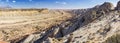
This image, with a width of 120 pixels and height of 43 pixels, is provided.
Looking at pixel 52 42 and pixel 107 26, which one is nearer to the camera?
pixel 52 42

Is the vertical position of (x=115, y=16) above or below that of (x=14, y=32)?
above

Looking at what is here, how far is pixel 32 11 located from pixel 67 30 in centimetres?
6477

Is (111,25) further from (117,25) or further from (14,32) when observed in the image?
(14,32)

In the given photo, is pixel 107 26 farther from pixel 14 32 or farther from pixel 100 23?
pixel 14 32

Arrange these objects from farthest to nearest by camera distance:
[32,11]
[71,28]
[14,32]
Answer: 1. [32,11]
2. [14,32]
3. [71,28]

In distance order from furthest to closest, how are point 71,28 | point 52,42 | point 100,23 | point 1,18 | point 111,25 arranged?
point 1,18 < point 71,28 < point 100,23 < point 111,25 < point 52,42

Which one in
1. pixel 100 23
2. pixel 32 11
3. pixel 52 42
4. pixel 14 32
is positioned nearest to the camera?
pixel 52 42

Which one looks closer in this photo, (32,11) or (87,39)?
(87,39)

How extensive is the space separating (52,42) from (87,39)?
278 cm

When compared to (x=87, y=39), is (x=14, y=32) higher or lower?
lower

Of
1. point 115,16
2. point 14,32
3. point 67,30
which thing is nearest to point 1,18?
point 14,32

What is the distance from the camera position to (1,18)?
72062 mm

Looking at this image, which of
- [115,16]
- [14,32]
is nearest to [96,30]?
[115,16]

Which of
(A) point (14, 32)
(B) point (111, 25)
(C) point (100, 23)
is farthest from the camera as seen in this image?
(A) point (14, 32)
